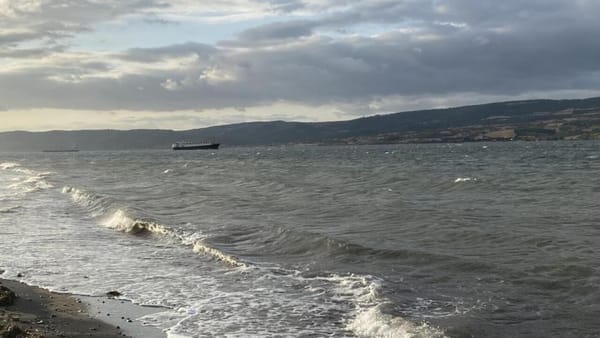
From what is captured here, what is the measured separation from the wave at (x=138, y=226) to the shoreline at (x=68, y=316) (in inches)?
198

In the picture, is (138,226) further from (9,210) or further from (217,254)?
(9,210)

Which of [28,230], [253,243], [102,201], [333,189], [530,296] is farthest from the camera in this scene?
[333,189]

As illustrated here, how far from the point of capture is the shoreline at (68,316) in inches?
438

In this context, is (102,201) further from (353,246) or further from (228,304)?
(228,304)

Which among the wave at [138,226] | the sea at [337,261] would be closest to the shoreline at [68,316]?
the sea at [337,261]

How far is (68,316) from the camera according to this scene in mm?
12406

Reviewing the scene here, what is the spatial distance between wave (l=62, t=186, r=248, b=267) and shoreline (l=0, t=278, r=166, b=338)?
502 cm

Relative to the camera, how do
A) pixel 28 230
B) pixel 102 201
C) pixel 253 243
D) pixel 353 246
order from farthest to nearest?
1. pixel 102 201
2. pixel 28 230
3. pixel 253 243
4. pixel 353 246

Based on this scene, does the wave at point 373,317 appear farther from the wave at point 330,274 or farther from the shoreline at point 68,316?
the shoreline at point 68,316

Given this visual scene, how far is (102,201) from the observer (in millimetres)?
37406

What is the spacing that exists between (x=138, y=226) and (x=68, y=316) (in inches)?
554

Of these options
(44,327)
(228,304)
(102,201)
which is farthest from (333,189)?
(44,327)

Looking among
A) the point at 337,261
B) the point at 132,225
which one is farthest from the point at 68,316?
the point at 132,225

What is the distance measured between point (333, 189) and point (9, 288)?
92.9ft
